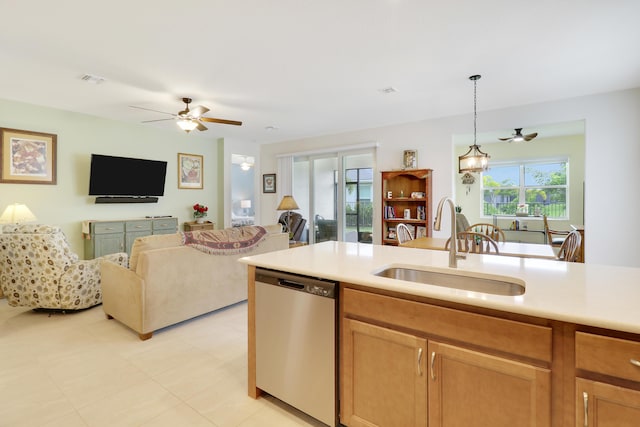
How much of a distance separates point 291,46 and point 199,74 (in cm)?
120

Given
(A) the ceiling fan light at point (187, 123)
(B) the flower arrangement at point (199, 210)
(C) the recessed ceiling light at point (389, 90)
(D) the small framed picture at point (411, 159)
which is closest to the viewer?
(C) the recessed ceiling light at point (389, 90)

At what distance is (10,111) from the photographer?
14.0 feet

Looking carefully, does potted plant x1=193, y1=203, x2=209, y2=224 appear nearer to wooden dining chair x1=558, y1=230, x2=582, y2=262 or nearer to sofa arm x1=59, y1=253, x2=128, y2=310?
sofa arm x1=59, y1=253, x2=128, y2=310

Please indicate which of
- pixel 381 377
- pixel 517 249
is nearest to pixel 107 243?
pixel 381 377

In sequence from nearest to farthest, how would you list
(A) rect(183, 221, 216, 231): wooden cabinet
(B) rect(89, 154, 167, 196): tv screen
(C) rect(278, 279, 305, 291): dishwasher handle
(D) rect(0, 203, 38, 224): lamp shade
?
(C) rect(278, 279, 305, 291): dishwasher handle < (D) rect(0, 203, 38, 224): lamp shade < (B) rect(89, 154, 167, 196): tv screen < (A) rect(183, 221, 216, 231): wooden cabinet

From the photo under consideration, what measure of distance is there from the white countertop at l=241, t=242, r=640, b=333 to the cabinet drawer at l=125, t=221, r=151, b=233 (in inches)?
162

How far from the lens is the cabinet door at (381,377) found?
1.38m

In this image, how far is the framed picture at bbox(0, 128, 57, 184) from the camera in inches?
166

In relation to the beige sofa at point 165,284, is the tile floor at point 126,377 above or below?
below

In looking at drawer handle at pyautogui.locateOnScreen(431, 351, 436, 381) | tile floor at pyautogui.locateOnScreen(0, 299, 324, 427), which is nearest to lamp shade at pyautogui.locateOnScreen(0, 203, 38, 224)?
tile floor at pyautogui.locateOnScreen(0, 299, 324, 427)

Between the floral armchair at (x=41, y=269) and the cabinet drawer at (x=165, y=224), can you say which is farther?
the cabinet drawer at (x=165, y=224)

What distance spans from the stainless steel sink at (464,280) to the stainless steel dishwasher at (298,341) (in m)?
0.38

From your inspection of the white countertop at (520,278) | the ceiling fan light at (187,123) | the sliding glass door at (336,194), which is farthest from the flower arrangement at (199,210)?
the white countertop at (520,278)

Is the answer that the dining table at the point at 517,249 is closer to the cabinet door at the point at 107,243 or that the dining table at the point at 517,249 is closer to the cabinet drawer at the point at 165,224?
the cabinet drawer at the point at 165,224
